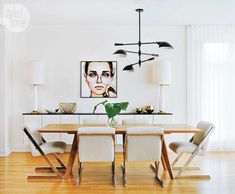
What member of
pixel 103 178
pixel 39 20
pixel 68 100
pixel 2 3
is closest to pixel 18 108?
pixel 68 100

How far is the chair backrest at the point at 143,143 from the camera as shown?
400 cm

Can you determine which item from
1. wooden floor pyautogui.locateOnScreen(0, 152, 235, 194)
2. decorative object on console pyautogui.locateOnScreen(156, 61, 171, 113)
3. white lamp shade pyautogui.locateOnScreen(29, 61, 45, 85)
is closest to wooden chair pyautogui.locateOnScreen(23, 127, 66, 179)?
wooden floor pyautogui.locateOnScreen(0, 152, 235, 194)

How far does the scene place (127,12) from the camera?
18.3 ft

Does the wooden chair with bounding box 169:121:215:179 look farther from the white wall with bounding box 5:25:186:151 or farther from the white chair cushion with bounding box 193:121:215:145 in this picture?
the white wall with bounding box 5:25:186:151

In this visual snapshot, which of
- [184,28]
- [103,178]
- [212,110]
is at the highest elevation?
[184,28]

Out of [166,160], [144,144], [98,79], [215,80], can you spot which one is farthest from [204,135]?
[98,79]

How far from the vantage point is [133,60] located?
6660mm

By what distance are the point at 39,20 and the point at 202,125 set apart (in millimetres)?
3710

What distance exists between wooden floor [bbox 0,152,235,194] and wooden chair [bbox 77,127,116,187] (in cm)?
40

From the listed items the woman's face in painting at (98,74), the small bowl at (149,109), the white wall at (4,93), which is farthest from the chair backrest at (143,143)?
the white wall at (4,93)

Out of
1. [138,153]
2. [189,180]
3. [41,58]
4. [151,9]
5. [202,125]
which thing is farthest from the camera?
[41,58]

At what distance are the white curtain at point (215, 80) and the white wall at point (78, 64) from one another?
0.88 feet

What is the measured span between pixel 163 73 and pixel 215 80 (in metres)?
1.18

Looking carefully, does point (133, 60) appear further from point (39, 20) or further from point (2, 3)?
point (2, 3)
